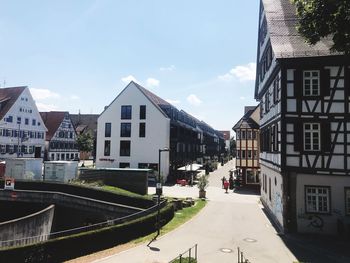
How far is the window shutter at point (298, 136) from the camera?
22.0m

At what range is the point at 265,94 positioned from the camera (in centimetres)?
3053

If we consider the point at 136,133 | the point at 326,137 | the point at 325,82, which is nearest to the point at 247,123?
the point at 136,133

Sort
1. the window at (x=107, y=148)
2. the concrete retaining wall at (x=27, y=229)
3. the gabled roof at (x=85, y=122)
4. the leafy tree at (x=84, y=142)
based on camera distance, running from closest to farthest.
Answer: the concrete retaining wall at (x=27, y=229) → the window at (x=107, y=148) → the leafy tree at (x=84, y=142) → the gabled roof at (x=85, y=122)

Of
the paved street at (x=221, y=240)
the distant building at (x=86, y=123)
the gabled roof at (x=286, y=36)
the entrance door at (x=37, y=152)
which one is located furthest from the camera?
the distant building at (x=86, y=123)

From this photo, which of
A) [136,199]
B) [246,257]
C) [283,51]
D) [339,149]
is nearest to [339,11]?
[283,51]

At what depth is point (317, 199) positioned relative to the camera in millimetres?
21656

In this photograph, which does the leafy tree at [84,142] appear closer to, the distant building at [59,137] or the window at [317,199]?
the distant building at [59,137]

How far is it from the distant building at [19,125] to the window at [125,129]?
21291 millimetres

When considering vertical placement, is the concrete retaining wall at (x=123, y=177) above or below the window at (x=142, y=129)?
below

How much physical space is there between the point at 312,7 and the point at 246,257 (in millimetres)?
11739

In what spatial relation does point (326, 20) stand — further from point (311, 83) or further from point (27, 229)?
point (27, 229)

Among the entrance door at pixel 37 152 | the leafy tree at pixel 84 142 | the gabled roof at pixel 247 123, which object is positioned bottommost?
the entrance door at pixel 37 152

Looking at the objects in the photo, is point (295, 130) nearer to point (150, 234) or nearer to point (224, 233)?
point (224, 233)

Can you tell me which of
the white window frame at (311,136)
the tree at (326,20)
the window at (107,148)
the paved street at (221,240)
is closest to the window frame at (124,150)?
the window at (107,148)
